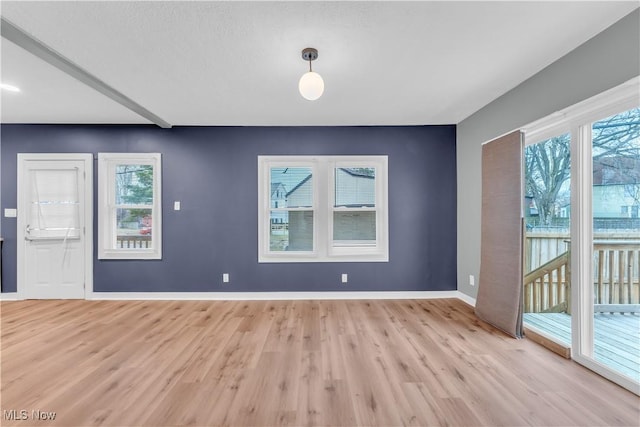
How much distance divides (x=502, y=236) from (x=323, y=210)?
232 cm

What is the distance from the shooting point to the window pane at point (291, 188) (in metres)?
4.44

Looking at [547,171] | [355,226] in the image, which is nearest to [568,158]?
[547,171]

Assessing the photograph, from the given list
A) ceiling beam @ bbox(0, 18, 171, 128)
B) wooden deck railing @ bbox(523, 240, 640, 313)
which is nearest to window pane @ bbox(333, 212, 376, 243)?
wooden deck railing @ bbox(523, 240, 640, 313)

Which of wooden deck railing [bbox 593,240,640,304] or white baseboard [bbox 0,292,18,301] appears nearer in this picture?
wooden deck railing [bbox 593,240,640,304]

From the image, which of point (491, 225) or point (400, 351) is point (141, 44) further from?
point (491, 225)

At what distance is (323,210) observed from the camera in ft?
14.4

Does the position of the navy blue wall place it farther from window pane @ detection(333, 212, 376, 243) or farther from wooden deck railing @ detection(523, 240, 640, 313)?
wooden deck railing @ detection(523, 240, 640, 313)

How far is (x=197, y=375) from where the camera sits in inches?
89.1

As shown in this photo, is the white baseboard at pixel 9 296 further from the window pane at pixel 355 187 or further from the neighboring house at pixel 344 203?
the window pane at pixel 355 187

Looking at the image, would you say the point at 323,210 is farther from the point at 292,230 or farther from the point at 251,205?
the point at 251,205

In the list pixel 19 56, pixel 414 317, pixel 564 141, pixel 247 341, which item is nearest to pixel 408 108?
pixel 564 141

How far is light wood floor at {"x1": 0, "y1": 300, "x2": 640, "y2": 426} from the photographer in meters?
1.83

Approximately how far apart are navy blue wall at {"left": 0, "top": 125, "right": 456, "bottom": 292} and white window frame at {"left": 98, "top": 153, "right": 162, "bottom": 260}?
0.09 metres

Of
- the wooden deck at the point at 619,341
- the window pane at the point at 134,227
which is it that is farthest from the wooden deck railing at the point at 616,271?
the window pane at the point at 134,227
